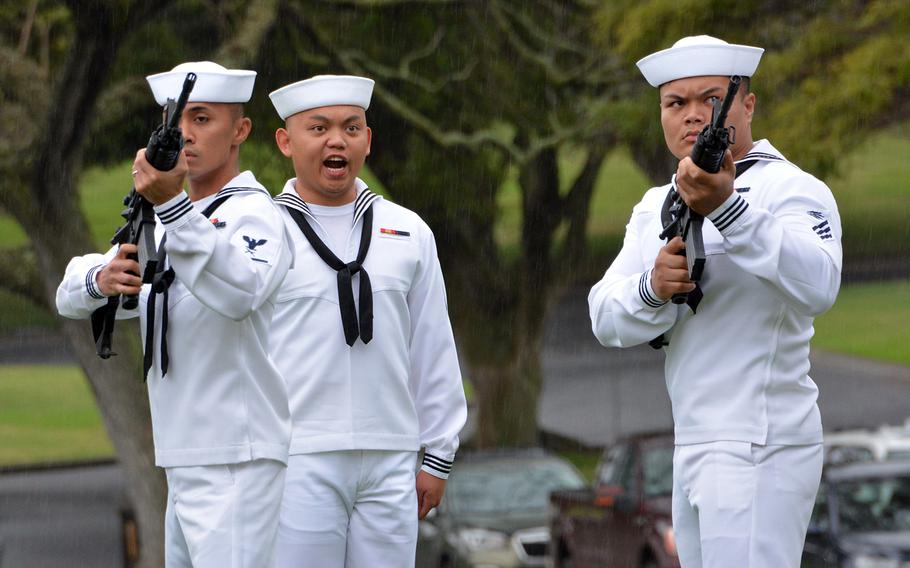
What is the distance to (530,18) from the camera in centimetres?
2027

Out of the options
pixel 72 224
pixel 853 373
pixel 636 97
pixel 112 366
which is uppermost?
pixel 636 97

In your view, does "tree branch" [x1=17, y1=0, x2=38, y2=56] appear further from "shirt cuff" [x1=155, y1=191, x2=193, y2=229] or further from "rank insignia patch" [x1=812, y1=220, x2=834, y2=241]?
"rank insignia patch" [x1=812, y1=220, x2=834, y2=241]

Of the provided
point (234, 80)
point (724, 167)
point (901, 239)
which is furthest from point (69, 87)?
point (901, 239)

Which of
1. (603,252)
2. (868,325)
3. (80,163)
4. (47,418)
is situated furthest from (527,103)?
(868,325)

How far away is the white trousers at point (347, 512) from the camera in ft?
17.4

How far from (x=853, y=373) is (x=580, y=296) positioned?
15.1m

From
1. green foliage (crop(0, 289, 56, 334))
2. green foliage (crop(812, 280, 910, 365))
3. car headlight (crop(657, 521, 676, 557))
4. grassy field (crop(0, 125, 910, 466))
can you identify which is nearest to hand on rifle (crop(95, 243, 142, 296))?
car headlight (crop(657, 521, 676, 557))

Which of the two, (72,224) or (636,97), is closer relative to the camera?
(72,224)

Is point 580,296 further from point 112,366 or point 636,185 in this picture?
point 112,366

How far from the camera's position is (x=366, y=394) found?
17.9 ft

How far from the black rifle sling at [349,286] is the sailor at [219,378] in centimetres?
66

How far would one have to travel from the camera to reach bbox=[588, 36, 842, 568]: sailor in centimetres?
439

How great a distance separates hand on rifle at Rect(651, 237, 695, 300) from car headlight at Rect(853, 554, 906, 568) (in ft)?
22.0

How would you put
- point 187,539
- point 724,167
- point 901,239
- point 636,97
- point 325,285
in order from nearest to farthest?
point 724,167
point 187,539
point 325,285
point 636,97
point 901,239
